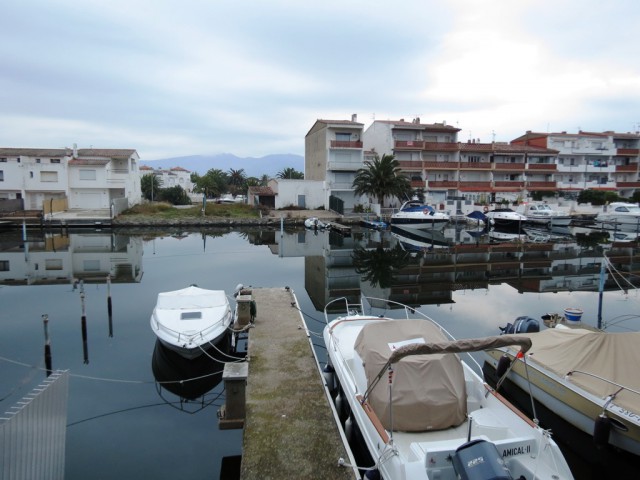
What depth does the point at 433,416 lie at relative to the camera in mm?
7973

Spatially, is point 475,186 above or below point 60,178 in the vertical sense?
below

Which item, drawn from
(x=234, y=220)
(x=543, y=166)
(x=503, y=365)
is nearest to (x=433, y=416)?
(x=503, y=365)

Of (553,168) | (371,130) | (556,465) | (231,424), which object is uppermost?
(371,130)

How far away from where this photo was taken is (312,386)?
1052cm

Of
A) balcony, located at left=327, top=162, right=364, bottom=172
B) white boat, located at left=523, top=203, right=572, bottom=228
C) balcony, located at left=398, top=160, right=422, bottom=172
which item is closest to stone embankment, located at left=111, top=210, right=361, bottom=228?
balcony, located at left=327, top=162, right=364, bottom=172

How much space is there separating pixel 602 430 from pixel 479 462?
428 centimetres

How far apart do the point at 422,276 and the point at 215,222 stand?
34232 mm

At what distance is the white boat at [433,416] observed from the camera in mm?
6820

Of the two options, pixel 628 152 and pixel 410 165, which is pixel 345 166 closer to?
pixel 410 165

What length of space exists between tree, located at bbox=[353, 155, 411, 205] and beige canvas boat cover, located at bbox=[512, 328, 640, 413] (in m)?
46.2

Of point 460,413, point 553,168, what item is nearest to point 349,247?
point 460,413

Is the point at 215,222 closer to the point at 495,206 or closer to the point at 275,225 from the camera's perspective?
the point at 275,225

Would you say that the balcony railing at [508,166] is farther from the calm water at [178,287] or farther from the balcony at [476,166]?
the calm water at [178,287]

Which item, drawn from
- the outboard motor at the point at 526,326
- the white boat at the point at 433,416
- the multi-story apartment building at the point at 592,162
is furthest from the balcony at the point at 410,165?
the white boat at the point at 433,416
